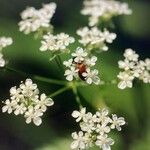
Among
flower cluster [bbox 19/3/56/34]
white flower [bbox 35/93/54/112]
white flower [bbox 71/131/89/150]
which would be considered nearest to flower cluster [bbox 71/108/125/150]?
white flower [bbox 71/131/89/150]

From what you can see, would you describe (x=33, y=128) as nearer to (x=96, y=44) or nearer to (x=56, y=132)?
(x=56, y=132)

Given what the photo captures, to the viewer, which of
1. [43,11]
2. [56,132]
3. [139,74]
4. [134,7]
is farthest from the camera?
[134,7]

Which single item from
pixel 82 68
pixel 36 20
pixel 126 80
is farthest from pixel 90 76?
pixel 36 20

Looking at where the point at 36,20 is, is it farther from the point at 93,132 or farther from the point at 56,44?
the point at 93,132

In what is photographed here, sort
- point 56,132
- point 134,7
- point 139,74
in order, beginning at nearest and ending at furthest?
point 139,74
point 56,132
point 134,7

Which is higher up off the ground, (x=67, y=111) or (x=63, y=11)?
(x=63, y=11)

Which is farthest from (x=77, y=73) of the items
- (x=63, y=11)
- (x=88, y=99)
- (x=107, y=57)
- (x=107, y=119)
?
(x=63, y=11)

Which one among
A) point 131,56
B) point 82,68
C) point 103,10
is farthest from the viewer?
point 103,10
